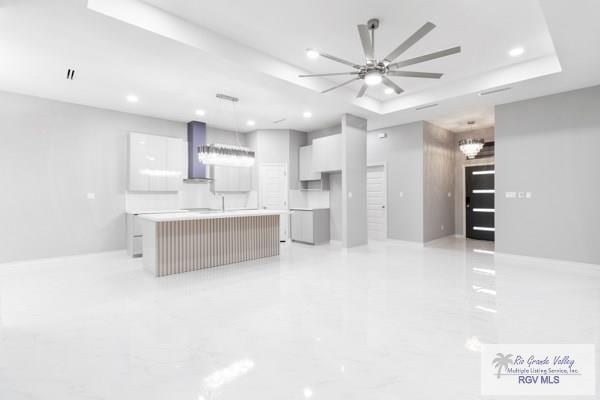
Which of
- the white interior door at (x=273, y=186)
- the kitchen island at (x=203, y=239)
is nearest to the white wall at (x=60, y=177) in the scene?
the kitchen island at (x=203, y=239)

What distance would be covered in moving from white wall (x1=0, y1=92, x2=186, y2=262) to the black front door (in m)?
8.76

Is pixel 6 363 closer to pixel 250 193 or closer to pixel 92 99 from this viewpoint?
pixel 92 99

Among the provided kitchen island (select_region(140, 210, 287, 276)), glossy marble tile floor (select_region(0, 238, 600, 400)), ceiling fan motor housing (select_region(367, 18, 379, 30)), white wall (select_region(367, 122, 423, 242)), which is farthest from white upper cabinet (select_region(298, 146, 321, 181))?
ceiling fan motor housing (select_region(367, 18, 379, 30))

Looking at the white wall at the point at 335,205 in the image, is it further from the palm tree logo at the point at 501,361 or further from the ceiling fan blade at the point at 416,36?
the palm tree logo at the point at 501,361

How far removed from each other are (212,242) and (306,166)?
12.6 ft

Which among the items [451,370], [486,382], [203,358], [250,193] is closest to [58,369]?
[203,358]

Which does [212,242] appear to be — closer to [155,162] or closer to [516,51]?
[155,162]

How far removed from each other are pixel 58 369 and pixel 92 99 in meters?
5.15

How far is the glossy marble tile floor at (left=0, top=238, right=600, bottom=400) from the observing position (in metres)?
1.88

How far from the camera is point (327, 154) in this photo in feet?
23.3

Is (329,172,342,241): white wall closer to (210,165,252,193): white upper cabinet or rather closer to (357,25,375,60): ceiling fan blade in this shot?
(210,165,252,193): white upper cabinet

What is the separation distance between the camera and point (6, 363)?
82.5 inches

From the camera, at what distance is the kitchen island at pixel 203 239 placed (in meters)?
4.36

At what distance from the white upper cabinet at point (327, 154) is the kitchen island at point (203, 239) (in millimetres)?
2157
